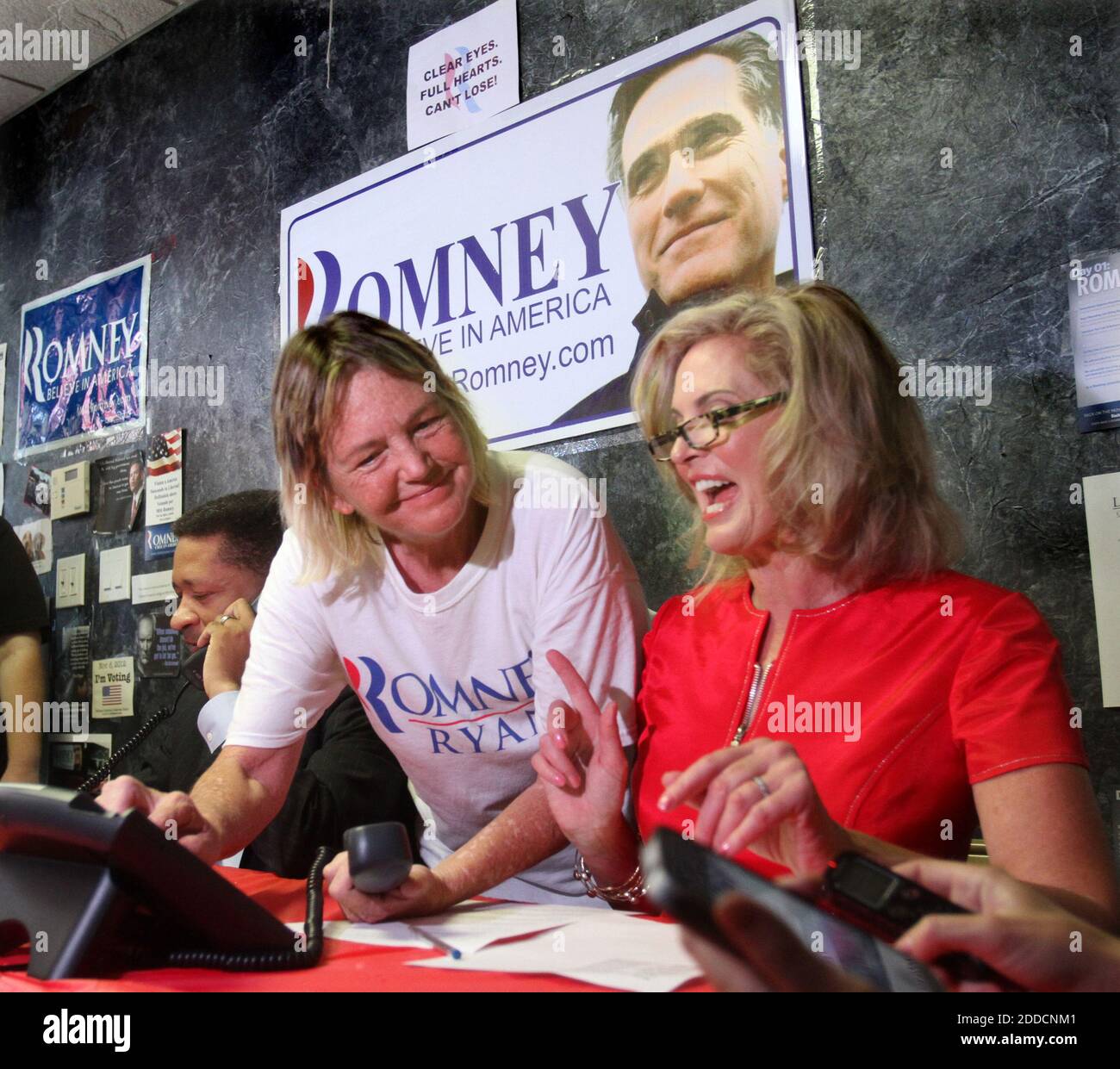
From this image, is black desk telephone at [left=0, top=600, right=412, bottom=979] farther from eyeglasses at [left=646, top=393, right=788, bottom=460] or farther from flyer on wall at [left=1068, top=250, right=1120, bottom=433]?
flyer on wall at [left=1068, top=250, right=1120, bottom=433]

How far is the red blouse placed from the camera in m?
0.84

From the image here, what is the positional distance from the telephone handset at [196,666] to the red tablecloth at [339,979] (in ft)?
3.25

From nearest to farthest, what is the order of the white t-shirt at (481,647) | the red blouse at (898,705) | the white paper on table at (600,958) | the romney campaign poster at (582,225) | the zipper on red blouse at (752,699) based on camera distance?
1. the white paper on table at (600,958)
2. the red blouse at (898,705)
3. the zipper on red blouse at (752,699)
4. the white t-shirt at (481,647)
5. the romney campaign poster at (582,225)

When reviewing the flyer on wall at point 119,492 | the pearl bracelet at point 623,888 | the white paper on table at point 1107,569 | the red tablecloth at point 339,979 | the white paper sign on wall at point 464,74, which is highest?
the white paper sign on wall at point 464,74

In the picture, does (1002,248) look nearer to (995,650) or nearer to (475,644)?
(995,650)

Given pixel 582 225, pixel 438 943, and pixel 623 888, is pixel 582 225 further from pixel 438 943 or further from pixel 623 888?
pixel 438 943

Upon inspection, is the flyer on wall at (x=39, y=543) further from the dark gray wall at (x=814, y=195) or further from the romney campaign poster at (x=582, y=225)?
the romney campaign poster at (x=582, y=225)

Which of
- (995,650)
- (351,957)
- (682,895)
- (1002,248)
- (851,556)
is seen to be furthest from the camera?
(1002,248)

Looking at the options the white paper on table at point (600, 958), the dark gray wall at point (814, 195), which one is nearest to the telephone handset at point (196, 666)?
the dark gray wall at point (814, 195)

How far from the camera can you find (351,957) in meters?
0.74

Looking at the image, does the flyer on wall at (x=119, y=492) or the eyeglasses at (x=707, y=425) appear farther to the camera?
the flyer on wall at (x=119, y=492)

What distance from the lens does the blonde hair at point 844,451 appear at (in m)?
1.01
